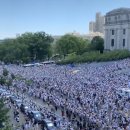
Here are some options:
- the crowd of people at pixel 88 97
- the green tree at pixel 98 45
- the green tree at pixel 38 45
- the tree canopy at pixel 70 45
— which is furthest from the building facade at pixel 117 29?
the crowd of people at pixel 88 97

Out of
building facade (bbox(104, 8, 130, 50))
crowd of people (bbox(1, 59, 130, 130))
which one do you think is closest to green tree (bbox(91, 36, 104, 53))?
building facade (bbox(104, 8, 130, 50))

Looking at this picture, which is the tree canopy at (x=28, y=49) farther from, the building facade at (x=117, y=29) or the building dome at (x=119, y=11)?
the building dome at (x=119, y=11)

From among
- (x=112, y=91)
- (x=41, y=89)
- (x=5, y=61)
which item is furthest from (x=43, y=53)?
(x=112, y=91)

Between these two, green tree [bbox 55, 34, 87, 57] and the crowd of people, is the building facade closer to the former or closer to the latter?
green tree [bbox 55, 34, 87, 57]

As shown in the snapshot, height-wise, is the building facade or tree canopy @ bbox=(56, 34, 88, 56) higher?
the building facade

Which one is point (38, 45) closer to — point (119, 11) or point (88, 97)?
point (119, 11)

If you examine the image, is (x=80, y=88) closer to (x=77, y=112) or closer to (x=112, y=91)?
(x=112, y=91)
